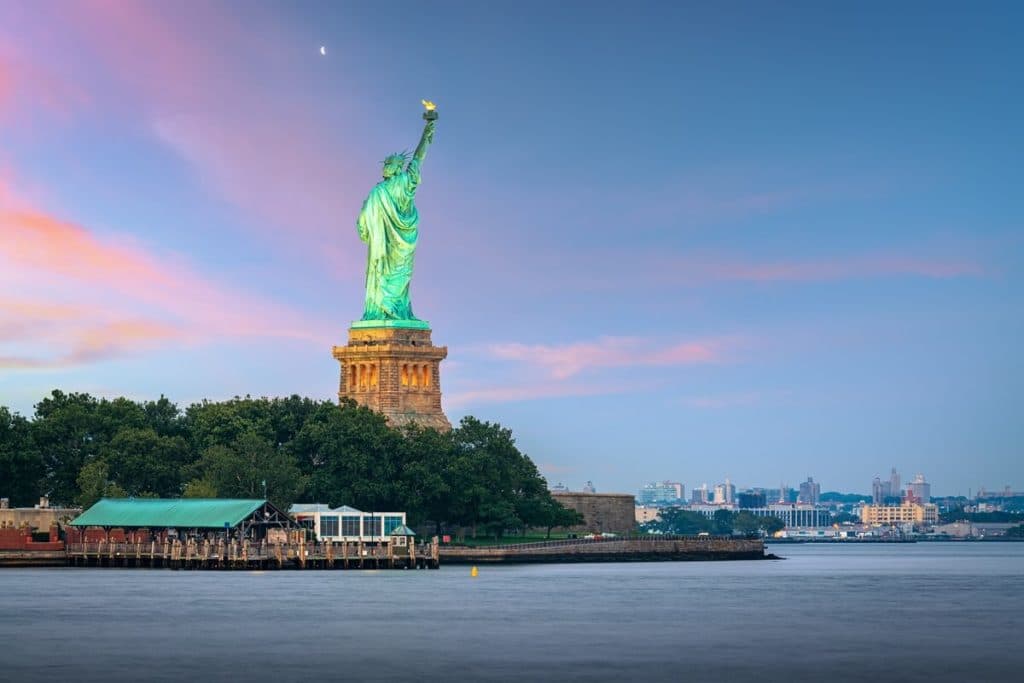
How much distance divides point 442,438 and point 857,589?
142 feet

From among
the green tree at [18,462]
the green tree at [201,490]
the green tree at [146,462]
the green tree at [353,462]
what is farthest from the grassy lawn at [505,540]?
the green tree at [18,462]

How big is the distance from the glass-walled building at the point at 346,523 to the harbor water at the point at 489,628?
7.64m

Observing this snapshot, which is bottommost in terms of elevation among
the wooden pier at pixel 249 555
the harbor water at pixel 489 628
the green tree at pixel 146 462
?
the harbor water at pixel 489 628

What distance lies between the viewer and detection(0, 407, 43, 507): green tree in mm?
145125

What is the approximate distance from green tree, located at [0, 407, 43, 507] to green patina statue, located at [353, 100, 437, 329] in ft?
106

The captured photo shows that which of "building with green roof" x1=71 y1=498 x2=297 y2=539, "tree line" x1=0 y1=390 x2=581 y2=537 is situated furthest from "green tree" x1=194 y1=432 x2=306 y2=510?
"building with green roof" x1=71 y1=498 x2=297 y2=539

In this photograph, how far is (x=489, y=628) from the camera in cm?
8138

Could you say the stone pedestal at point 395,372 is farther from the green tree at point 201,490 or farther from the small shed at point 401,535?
the small shed at point 401,535

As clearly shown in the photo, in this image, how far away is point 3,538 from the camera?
135 m

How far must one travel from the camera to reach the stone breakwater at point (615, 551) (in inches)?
5925

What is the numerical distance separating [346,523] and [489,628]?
54906mm

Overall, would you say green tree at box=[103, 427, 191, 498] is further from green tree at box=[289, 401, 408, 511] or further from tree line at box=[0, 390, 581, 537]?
green tree at box=[289, 401, 408, 511]

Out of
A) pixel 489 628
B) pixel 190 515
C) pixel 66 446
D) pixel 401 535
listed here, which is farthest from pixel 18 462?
pixel 489 628

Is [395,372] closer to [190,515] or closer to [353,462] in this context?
[353,462]
